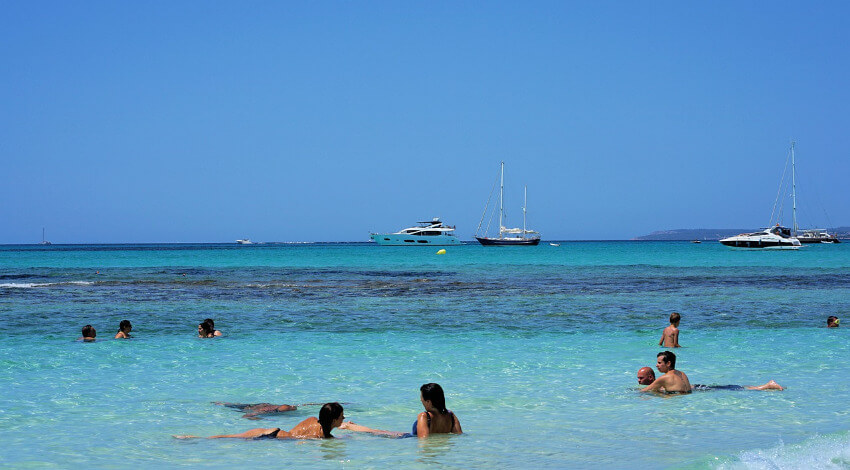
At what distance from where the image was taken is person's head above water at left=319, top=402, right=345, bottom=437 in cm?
996

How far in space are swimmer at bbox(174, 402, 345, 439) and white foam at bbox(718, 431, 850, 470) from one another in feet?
15.2

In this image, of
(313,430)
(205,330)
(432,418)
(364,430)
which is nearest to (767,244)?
(205,330)

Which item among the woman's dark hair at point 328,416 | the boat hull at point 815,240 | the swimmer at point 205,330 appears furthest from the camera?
the boat hull at point 815,240

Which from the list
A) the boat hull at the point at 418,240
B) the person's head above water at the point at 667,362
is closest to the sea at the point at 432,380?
the person's head above water at the point at 667,362

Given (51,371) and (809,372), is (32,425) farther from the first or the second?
(809,372)

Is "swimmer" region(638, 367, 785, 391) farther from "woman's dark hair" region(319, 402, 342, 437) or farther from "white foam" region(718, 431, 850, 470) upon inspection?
"woman's dark hair" region(319, 402, 342, 437)

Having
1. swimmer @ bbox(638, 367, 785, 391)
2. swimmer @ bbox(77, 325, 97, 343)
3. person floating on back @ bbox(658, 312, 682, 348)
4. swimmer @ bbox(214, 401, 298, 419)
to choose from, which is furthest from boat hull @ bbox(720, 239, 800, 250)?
swimmer @ bbox(214, 401, 298, 419)

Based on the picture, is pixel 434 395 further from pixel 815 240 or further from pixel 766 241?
pixel 815 240

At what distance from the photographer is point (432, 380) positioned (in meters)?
14.1

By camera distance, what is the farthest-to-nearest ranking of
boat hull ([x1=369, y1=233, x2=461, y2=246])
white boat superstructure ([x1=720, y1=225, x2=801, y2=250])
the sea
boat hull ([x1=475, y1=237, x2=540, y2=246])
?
boat hull ([x1=369, y1=233, x2=461, y2=246]) < boat hull ([x1=475, y1=237, x2=540, y2=246]) < white boat superstructure ([x1=720, y1=225, x2=801, y2=250]) < the sea

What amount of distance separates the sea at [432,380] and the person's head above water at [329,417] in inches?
7.0

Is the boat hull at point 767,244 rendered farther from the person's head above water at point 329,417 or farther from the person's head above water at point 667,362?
the person's head above water at point 329,417

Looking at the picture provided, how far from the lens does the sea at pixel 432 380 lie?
9375 millimetres

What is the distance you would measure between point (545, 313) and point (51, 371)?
15927 millimetres
